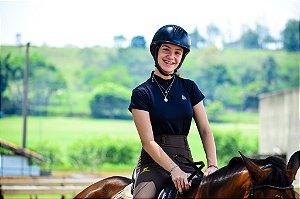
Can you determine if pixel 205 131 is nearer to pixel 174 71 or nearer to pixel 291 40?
pixel 174 71

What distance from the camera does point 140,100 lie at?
5.34 metres

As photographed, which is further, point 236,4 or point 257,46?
point 257,46

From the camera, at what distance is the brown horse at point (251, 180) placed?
15.0ft

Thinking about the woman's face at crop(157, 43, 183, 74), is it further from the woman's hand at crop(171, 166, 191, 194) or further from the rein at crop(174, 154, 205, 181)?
the woman's hand at crop(171, 166, 191, 194)

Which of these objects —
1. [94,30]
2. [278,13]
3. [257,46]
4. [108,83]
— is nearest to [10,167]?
[94,30]

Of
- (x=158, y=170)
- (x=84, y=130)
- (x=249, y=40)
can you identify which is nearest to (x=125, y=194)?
(x=158, y=170)

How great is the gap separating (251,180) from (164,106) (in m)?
0.97

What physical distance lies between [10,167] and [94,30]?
25.1m

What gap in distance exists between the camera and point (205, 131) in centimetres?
557

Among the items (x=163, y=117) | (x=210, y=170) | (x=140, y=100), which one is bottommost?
(x=210, y=170)

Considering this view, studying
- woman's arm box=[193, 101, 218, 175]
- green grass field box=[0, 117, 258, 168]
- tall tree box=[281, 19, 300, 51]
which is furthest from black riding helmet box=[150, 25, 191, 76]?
tall tree box=[281, 19, 300, 51]

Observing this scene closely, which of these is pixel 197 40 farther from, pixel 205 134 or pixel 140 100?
pixel 140 100

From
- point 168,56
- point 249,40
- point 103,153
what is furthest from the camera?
point 249,40

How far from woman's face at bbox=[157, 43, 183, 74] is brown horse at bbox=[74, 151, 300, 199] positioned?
0.83 metres
